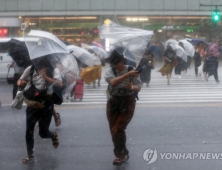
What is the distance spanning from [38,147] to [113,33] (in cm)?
253

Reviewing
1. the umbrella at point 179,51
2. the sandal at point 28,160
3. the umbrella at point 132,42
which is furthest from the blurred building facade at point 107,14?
the sandal at point 28,160

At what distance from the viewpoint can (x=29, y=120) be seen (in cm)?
745

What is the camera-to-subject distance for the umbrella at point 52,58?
729cm

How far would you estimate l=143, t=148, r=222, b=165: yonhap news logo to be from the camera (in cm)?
778

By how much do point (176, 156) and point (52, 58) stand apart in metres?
2.51

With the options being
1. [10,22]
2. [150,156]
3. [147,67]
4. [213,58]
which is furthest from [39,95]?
[10,22]

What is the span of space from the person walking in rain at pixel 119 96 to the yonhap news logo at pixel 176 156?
0.68 m

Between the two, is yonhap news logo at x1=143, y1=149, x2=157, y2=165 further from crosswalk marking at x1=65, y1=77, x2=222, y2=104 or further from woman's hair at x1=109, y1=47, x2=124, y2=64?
crosswalk marking at x1=65, y1=77, x2=222, y2=104

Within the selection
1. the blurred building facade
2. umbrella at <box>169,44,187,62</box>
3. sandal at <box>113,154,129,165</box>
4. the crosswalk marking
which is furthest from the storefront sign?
sandal at <box>113,154,129,165</box>

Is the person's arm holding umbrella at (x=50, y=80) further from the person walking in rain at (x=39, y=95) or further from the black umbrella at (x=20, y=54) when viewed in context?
the black umbrella at (x=20, y=54)

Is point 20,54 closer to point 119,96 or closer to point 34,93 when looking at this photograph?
point 34,93

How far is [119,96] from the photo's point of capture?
7203mm

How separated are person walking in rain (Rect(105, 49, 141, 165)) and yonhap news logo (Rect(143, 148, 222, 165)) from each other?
2.23 ft

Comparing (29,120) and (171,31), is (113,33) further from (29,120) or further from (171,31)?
(171,31)
